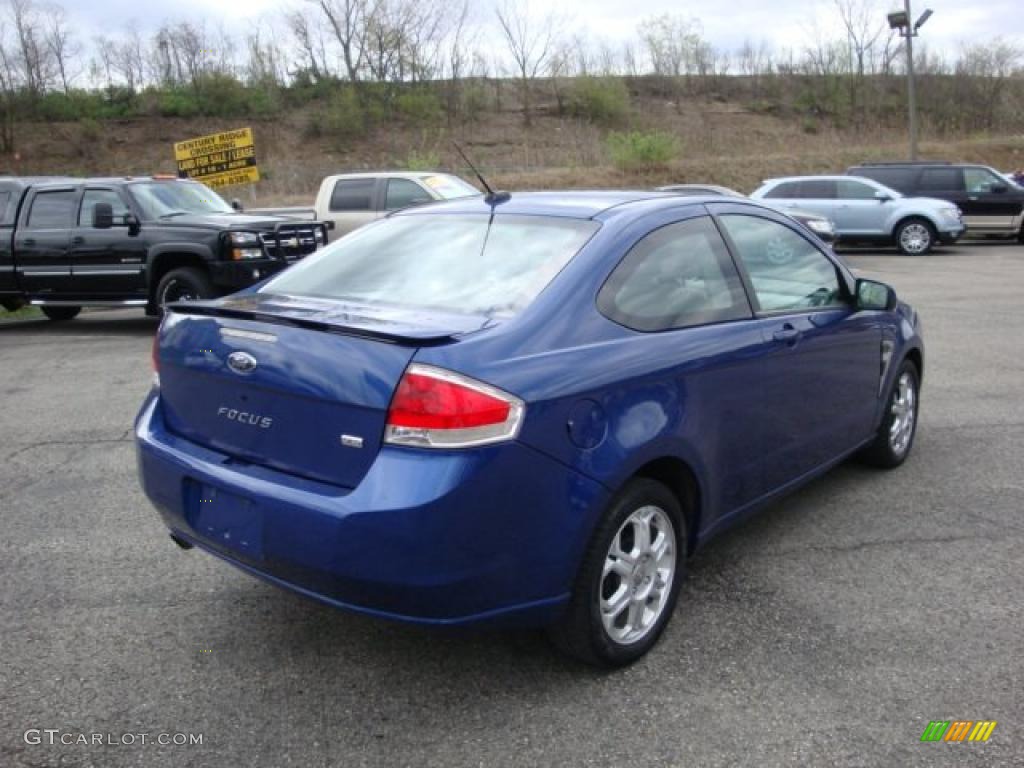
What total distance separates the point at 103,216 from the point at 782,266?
897 centimetres

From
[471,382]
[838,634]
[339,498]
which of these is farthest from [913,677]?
[339,498]

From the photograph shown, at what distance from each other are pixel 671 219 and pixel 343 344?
4.97 ft

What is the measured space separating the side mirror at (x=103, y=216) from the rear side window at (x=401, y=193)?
436 centimetres

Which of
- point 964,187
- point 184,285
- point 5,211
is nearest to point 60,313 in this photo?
point 5,211

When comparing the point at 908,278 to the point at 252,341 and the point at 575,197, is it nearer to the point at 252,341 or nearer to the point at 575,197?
the point at 575,197

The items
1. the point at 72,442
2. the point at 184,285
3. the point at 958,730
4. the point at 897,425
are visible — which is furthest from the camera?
the point at 184,285

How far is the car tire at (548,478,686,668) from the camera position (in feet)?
9.71

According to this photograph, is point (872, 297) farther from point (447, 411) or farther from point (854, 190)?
point (854, 190)

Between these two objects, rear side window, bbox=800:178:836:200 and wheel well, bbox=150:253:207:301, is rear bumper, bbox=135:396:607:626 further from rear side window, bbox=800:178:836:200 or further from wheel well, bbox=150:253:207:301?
rear side window, bbox=800:178:836:200

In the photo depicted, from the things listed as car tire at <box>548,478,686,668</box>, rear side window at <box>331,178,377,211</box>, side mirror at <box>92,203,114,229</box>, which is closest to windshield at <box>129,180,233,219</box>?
side mirror at <box>92,203,114,229</box>

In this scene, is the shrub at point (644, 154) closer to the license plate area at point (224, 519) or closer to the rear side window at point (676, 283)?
the rear side window at point (676, 283)

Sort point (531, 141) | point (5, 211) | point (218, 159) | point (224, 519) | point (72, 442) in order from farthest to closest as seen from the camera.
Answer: point (531, 141) < point (218, 159) < point (5, 211) < point (72, 442) < point (224, 519)

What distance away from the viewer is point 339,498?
2730 millimetres

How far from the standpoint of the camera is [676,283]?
11.6 feet
